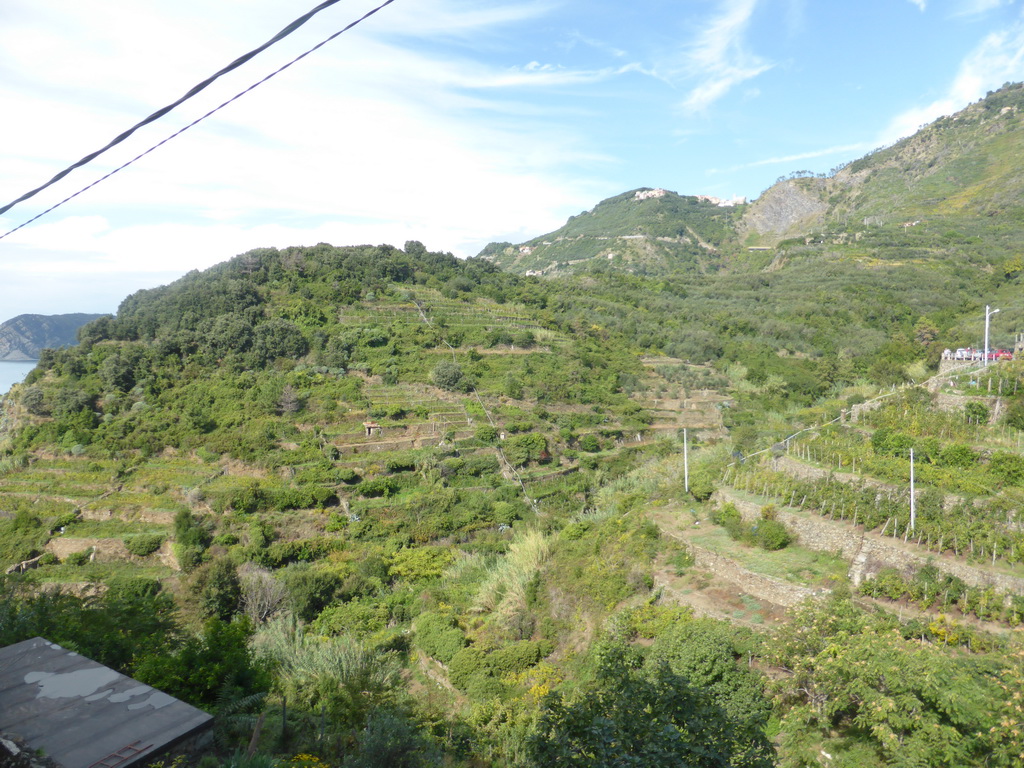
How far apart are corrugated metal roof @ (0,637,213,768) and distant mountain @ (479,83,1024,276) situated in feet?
179

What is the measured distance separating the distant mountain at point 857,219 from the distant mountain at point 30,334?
60931mm

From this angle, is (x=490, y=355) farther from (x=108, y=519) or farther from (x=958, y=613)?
(x=958, y=613)

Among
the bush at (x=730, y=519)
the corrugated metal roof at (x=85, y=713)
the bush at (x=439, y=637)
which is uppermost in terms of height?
the corrugated metal roof at (x=85, y=713)

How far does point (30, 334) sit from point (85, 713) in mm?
54032

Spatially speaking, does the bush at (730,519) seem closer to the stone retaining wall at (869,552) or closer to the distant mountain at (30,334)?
the stone retaining wall at (869,552)

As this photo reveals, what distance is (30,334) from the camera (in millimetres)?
44875

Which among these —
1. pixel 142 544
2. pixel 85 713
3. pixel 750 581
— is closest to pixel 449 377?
pixel 142 544

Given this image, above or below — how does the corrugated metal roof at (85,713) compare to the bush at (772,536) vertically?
above

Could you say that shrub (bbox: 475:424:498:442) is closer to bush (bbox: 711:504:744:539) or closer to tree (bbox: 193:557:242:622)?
tree (bbox: 193:557:242:622)

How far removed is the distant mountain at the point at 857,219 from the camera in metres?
53.1

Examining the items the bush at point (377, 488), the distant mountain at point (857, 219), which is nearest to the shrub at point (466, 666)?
the bush at point (377, 488)

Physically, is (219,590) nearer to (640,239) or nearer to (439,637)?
(439,637)

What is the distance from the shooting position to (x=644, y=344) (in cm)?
3950

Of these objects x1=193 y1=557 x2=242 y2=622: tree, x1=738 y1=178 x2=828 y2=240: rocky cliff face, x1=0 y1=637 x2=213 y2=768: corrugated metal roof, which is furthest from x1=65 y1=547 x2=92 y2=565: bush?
x1=738 y1=178 x2=828 y2=240: rocky cliff face
